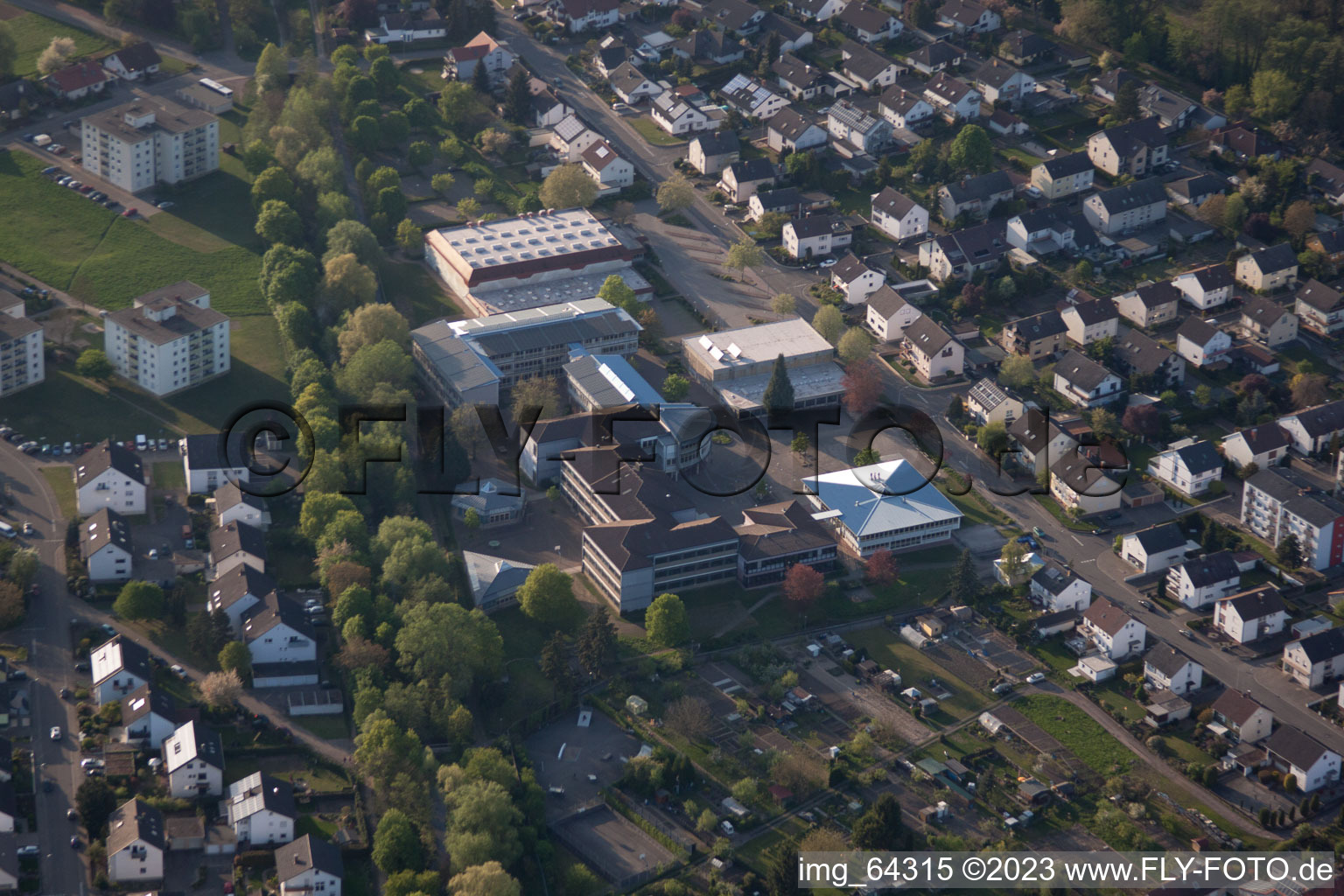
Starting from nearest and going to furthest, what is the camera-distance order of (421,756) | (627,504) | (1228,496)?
(421,756) → (627,504) → (1228,496)

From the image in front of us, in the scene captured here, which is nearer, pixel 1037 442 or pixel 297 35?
pixel 1037 442

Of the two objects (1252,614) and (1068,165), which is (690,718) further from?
(1068,165)

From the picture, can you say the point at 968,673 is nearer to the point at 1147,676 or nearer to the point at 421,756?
the point at 1147,676

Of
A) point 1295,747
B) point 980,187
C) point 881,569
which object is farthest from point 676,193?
point 1295,747

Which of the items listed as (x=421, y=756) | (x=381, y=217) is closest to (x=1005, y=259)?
(x=381, y=217)

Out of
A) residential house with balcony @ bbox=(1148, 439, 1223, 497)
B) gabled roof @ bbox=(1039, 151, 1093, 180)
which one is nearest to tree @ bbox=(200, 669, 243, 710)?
residential house with balcony @ bbox=(1148, 439, 1223, 497)

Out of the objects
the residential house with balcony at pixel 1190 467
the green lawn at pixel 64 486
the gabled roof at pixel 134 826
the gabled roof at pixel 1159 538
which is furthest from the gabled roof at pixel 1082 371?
the gabled roof at pixel 134 826
